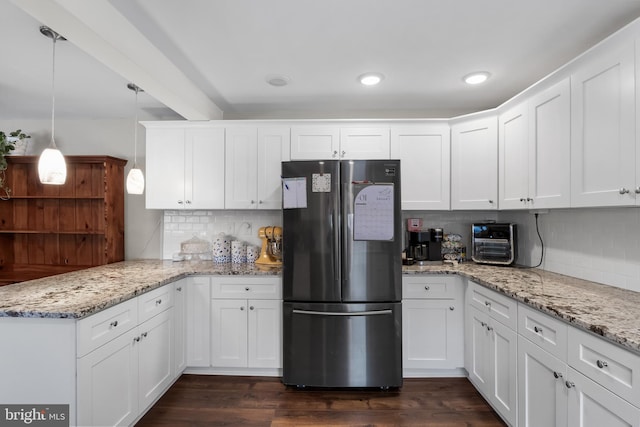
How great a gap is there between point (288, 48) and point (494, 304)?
218cm

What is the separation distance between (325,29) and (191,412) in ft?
8.63

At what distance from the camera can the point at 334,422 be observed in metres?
1.94

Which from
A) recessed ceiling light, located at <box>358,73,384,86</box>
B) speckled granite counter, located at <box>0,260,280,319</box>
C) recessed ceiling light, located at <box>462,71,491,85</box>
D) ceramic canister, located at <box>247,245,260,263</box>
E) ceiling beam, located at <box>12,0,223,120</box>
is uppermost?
recessed ceiling light, located at <box>462,71,491,85</box>

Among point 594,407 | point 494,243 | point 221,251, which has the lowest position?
point 594,407

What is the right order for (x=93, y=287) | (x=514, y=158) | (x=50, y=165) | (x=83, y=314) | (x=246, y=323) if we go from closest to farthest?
(x=83, y=314) → (x=50, y=165) → (x=93, y=287) → (x=514, y=158) → (x=246, y=323)

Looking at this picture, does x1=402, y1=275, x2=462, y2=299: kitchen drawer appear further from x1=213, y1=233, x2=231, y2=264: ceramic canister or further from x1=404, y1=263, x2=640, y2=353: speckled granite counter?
x1=213, y1=233, x2=231, y2=264: ceramic canister

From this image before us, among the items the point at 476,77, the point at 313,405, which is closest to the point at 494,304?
the point at 313,405

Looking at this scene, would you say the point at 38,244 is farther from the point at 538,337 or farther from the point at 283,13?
the point at 538,337

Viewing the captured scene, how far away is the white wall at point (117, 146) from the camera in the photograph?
10.4ft

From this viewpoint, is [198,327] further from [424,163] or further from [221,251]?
[424,163]

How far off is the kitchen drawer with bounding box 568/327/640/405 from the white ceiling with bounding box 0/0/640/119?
1.63 metres

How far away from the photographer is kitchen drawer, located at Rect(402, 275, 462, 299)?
245 cm

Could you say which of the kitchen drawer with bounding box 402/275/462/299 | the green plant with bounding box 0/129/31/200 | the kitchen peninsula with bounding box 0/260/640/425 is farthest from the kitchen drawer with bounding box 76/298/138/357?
the green plant with bounding box 0/129/31/200

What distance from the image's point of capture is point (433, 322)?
2451mm
